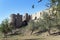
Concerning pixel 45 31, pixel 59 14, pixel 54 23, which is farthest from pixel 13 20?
pixel 59 14

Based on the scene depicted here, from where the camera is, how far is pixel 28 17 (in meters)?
119

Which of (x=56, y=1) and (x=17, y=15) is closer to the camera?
(x=56, y=1)

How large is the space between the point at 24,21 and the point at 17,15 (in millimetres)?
6047

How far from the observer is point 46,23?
71125mm

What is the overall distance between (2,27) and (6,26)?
157 cm

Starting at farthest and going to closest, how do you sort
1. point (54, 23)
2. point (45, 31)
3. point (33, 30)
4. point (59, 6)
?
point (33, 30)
point (45, 31)
point (54, 23)
point (59, 6)

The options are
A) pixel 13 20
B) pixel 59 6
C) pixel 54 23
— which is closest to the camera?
pixel 59 6

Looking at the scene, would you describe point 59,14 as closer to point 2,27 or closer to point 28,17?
point 2,27

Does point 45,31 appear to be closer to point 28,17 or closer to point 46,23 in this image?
point 46,23

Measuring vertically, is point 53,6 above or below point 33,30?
above

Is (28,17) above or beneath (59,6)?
beneath

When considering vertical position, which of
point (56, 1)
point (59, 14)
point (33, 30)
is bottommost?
point (33, 30)

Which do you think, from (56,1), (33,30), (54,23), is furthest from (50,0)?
(33,30)

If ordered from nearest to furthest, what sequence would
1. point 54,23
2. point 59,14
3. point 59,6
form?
point 59,6
point 59,14
point 54,23
